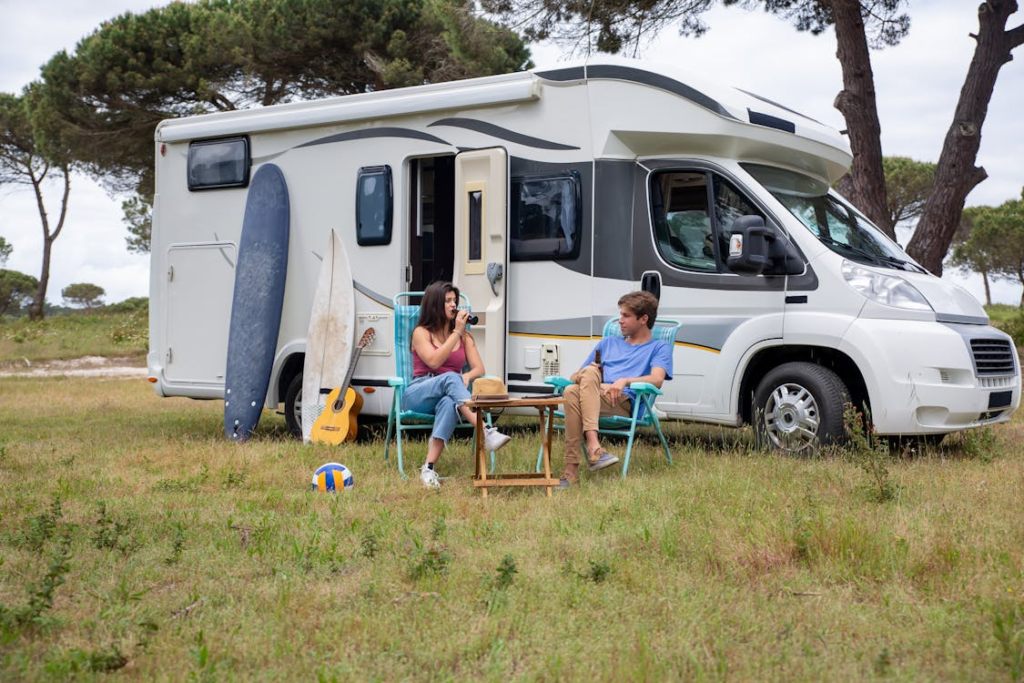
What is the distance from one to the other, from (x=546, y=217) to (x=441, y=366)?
4.56ft

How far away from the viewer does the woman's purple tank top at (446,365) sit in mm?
6684

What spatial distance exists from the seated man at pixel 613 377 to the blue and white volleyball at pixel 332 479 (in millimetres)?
1218

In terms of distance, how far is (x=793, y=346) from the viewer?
6633mm

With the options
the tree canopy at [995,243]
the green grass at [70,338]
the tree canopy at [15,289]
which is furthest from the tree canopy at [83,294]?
the tree canopy at [995,243]

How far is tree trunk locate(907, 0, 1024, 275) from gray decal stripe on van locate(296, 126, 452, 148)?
21.2 ft

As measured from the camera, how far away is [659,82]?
6.95 m

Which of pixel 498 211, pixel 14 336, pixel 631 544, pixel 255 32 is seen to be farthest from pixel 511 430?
pixel 14 336

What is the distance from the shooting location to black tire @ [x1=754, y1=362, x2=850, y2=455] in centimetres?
631

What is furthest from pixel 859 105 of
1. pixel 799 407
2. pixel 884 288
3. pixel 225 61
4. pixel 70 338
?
pixel 70 338

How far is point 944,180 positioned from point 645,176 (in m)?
6.15

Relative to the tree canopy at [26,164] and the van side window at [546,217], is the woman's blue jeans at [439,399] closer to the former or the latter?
the van side window at [546,217]

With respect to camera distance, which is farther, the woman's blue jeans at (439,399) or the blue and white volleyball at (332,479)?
the woman's blue jeans at (439,399)

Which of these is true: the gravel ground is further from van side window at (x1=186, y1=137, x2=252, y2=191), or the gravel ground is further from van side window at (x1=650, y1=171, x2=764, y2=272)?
van side window at (x1=650, y1=171, x2=764, y2=272)

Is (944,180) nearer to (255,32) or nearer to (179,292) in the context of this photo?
(179,292)
